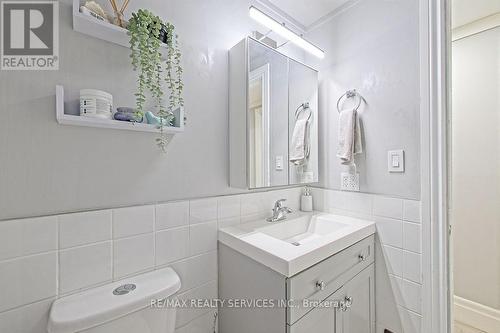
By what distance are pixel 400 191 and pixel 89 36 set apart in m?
1.61

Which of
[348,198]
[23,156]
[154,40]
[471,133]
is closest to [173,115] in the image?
[154,40]

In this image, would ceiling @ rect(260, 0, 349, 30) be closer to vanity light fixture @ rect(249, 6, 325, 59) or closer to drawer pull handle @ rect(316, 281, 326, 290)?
vanity light fixture @ rect(249, 6, 325, 59)

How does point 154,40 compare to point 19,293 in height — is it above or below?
above

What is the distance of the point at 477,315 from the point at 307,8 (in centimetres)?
257

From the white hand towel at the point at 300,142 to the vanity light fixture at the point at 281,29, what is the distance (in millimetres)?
424

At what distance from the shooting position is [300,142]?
1485 mm

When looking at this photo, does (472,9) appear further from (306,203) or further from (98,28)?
(98,28)

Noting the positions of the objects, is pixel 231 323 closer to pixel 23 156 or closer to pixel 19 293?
pixel 19 293

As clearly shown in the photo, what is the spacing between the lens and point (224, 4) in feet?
3.97

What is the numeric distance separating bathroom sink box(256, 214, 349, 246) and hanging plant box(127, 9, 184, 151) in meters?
0.81

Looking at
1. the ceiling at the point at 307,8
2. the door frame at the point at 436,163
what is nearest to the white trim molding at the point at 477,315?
the door frame at the point at 436,163

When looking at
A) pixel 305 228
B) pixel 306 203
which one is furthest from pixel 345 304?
pixel 306 203

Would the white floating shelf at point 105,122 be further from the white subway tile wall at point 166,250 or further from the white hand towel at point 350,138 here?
the white hand towel at point 350,138

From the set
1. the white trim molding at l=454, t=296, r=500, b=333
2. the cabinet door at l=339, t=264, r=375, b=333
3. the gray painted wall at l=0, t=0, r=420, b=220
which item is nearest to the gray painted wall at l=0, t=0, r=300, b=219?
the gray painted wall at l=0, t=0, r=420, b=220
